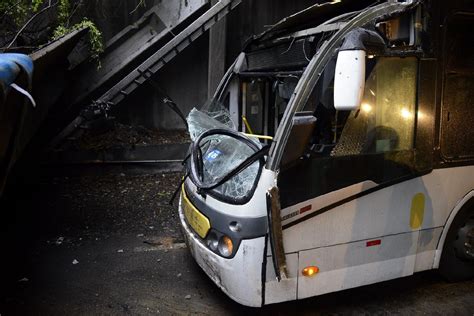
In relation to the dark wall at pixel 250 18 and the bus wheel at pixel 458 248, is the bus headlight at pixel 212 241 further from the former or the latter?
the dark wall at pixel 250 18

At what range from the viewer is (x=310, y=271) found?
3236mm

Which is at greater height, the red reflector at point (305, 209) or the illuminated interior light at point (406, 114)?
the illuminated interior light at point (406, 114)

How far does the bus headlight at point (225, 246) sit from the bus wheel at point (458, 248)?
2200mm

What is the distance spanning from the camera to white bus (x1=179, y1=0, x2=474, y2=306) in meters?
3.01

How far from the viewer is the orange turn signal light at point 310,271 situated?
3216 millimetres

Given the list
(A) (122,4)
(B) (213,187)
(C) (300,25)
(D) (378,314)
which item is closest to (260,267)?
(B) (213,187)

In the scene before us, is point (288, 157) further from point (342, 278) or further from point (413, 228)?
point (413, 228)

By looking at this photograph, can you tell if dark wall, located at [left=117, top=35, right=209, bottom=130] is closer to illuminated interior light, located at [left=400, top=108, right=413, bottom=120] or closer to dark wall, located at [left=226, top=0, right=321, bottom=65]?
dark wall, located at [left=226, top=0, right=321, bottom=65]

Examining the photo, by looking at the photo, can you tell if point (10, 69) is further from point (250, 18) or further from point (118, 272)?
point (250, 18)

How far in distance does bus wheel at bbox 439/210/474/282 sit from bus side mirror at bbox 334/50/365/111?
6.39ft

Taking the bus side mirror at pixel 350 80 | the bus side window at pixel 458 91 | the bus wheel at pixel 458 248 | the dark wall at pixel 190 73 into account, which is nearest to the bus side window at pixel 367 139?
the bus side mirror at pixel 350 80

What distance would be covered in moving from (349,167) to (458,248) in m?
1.68

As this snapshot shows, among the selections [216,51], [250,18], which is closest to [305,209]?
[216,51]

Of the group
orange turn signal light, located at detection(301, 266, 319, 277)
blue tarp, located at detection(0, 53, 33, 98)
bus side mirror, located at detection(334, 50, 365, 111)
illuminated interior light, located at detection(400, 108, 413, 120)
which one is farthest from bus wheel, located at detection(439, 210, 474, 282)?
blue tarp, located at detection(0, 53, 33, 98)
